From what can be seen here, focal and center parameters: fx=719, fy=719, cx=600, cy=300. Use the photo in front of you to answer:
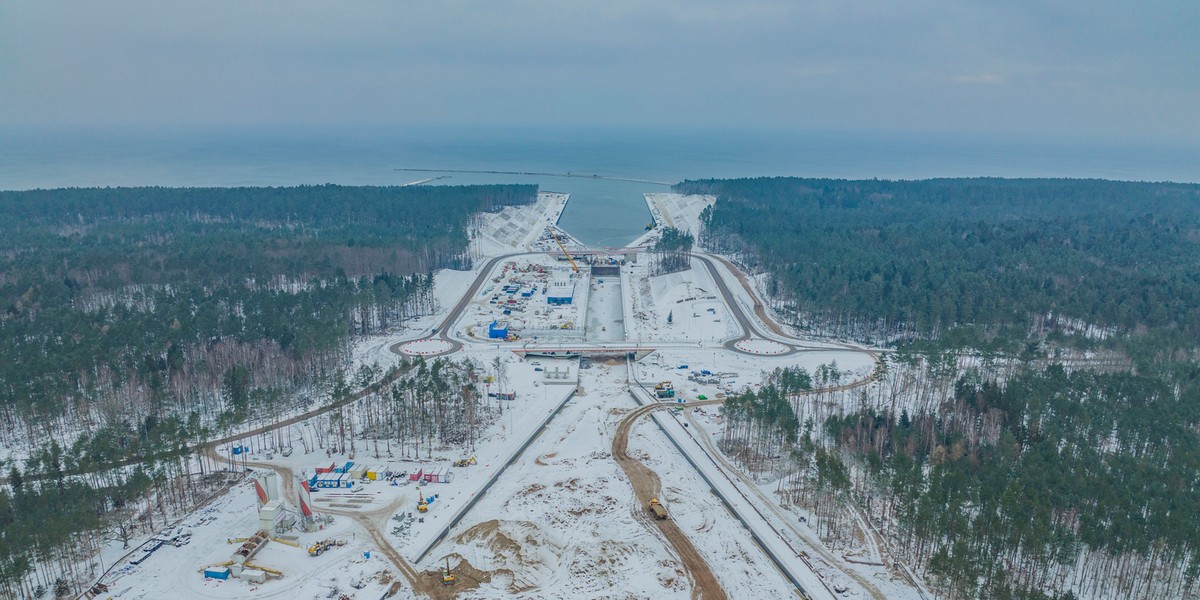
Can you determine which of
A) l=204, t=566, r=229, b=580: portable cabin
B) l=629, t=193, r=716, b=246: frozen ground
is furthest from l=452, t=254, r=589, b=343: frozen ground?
l=204, t=566, r=229, b=580: portable cabin

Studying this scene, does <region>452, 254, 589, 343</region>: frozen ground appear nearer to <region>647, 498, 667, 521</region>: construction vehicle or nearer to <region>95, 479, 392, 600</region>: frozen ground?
<region>647, 498, 667, 521</region>: construction vehicle

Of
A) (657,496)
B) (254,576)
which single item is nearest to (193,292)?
(254,576)

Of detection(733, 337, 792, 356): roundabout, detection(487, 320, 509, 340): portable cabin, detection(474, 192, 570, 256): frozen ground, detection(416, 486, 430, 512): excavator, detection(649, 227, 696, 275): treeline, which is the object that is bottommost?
detection(416, 486, 430, 512): excavator

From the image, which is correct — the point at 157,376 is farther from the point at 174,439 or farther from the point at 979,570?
the point at 979,570

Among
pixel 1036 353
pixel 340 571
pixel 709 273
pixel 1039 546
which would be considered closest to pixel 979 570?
pixel 1039 546

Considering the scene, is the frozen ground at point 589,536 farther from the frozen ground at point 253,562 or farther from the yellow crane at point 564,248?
the yellow crane at point 564,248

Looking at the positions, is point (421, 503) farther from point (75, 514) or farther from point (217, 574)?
point (75, 514)

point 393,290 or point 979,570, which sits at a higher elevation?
point 393,290
